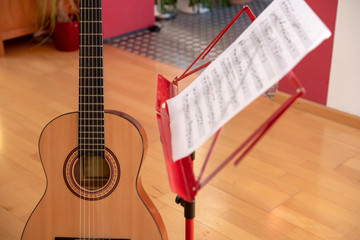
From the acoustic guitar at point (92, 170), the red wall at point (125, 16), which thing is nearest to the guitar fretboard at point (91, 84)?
the acoustic guitar at point (92, 170)

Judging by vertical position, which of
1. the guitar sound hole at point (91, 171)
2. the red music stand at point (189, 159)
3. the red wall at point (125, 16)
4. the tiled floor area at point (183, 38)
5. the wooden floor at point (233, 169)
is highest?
the red music stand at point (189, 159)

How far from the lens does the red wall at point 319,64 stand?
8.67 feet

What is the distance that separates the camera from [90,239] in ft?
5.14

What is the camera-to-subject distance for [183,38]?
382cm

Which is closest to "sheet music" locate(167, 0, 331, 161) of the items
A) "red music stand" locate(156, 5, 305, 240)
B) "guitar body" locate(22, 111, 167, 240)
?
"red music stand" locate(156, 5, 305, 240)

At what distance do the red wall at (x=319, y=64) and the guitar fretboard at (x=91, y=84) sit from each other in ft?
5.06

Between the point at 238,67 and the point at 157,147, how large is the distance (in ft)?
4.65

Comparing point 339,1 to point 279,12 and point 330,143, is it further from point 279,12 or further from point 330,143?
point 279,12

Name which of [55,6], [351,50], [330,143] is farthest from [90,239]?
[55,6]

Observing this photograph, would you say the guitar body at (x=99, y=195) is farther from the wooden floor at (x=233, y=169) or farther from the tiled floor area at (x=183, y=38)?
the tiled floor area at (x=183, y=38)

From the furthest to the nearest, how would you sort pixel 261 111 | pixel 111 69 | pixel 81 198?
pixel 111 69
pixel 261 111
pixel 81 198

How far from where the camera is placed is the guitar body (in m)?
1.50

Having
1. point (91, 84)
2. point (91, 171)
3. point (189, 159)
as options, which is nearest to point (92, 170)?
point (91, 171)

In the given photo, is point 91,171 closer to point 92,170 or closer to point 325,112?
point 92,170
